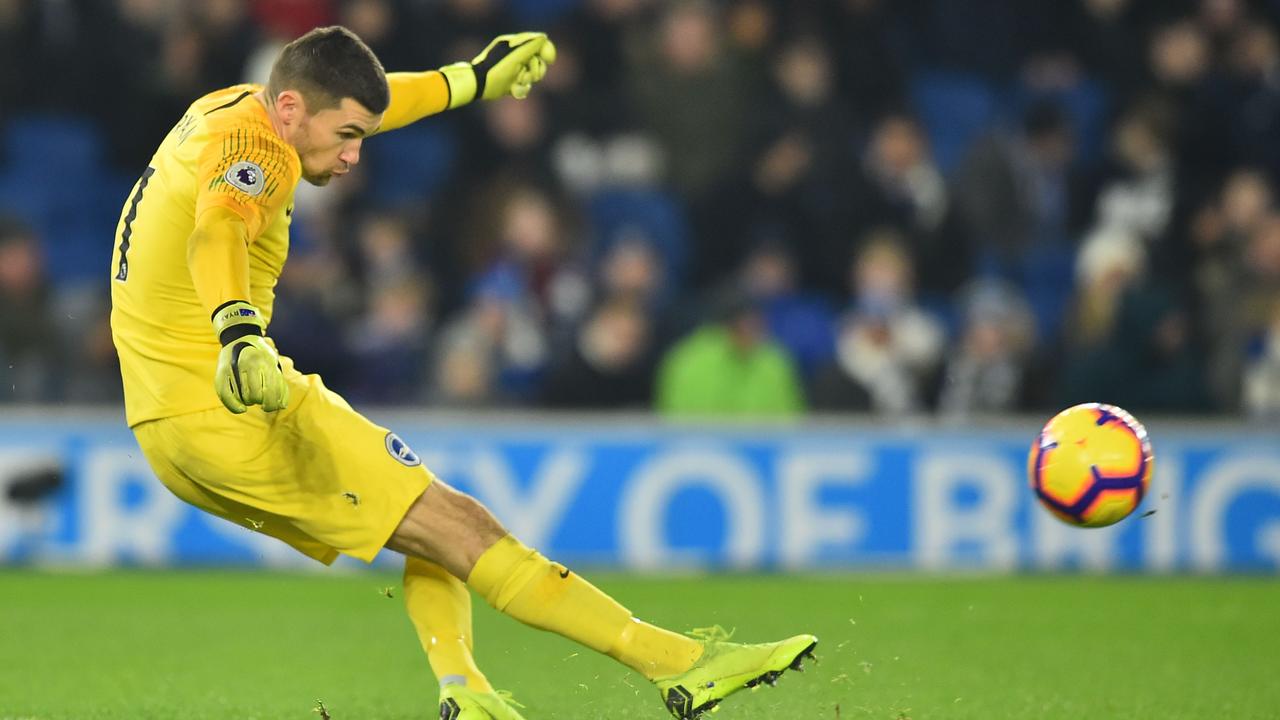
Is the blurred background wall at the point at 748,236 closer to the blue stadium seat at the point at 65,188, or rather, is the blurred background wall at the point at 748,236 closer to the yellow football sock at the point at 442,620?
the blue stadium seat at the point at 65,188

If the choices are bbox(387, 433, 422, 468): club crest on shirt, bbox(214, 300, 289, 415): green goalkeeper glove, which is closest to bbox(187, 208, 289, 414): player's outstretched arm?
bbox(214, 300, 289, 415): green goalkeeper glove

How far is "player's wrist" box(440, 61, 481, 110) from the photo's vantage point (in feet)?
18.1

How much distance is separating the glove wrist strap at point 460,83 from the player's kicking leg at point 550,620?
1.43 meters

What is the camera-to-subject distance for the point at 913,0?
1373 cm

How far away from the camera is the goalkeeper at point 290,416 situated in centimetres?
436

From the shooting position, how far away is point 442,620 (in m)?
4.96

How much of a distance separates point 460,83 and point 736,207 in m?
6.37

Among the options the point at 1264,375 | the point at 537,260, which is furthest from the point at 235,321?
the point at 1264,375

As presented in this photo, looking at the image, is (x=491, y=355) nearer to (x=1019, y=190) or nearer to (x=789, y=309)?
(x=789, y=309)

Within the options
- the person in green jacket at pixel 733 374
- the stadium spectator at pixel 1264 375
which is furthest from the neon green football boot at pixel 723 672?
the stadium spectator at pixel 1264 375

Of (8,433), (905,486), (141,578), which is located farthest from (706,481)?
(8,433)

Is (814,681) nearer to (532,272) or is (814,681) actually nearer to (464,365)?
(464,365)

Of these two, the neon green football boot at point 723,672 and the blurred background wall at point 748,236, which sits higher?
the blurred background wall at point 748,236

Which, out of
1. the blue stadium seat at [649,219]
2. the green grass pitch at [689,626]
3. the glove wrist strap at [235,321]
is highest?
the blue stadium seat at [649,219]
